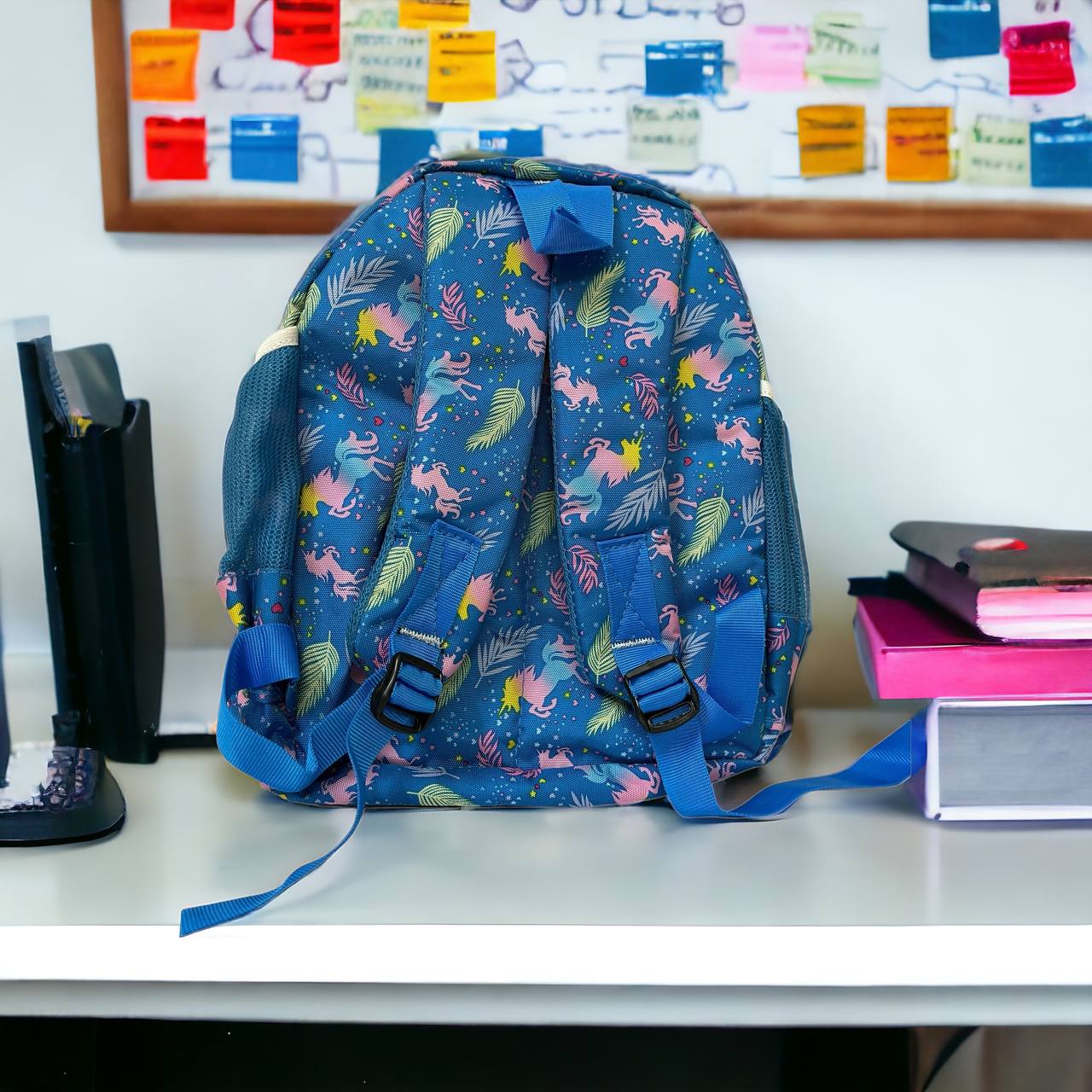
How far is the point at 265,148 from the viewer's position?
0.78 metres

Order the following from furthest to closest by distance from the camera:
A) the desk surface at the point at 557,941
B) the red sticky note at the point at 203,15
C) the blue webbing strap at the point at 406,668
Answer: the red sticky note at the point at 203,15 < the blue webbing strap at the point at 406,668 < the desk surface at the point at 557,941

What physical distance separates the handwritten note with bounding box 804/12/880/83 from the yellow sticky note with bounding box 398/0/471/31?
0.25m

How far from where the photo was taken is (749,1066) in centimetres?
68

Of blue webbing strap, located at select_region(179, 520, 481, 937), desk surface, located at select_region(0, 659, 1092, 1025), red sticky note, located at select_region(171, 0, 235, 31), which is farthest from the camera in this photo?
red sticky note, located at select_region(171, 0, 235, 31)

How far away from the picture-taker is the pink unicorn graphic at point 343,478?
57cm

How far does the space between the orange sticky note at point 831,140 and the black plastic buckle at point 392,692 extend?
0.49m

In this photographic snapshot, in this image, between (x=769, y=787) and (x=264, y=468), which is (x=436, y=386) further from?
(x=769, y=787)

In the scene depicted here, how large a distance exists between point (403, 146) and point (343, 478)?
1.07ft

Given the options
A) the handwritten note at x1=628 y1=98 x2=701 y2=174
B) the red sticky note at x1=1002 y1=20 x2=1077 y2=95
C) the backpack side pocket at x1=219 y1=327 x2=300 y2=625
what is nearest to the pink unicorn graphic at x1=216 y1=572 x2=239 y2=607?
the backpack side pocket at x1=219 y1=327 x2=300 y2=625

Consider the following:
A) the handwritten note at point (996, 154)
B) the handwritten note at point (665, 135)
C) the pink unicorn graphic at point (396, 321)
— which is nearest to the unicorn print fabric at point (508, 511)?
the pink unicorn graphic at point (396, 321)

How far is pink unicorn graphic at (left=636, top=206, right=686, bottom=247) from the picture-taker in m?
0.59

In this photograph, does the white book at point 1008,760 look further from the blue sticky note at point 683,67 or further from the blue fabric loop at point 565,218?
the blue sticky note at point 683,67

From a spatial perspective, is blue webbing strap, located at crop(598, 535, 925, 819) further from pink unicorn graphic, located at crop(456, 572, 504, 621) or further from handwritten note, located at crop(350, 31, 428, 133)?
handwritten note, located at crop(350, 31, 428, 133)

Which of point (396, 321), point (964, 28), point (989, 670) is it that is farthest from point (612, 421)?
point (964, 28)
